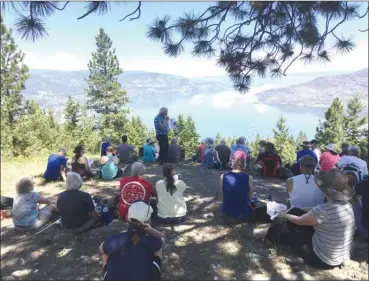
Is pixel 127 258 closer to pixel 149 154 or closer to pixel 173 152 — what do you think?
pixel 149 154

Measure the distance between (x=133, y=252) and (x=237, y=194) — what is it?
2.36 meters

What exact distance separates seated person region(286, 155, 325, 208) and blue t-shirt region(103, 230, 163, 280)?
97.0 inches

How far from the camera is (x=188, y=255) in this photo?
12.3ft

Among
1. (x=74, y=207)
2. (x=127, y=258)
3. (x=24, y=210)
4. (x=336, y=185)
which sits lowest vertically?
(x=24, y=210)

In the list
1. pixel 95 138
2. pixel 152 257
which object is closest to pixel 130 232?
pixel 152 257

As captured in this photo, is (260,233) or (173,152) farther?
(173,152)

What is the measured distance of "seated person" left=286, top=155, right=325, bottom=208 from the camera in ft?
13.1

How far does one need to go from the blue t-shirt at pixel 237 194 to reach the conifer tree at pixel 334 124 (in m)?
41.5

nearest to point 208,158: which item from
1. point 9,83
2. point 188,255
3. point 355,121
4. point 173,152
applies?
point 173,152

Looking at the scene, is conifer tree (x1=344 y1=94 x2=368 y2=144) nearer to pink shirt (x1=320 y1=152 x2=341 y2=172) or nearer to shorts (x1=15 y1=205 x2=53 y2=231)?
pink shirt (x1=320 y1=152 x2=341 y2=172)

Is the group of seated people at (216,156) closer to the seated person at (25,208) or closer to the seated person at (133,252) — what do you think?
the seated person at (25,208)

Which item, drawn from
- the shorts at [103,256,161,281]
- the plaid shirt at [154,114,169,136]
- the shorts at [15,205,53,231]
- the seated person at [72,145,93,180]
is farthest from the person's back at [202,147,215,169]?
the shorts at [103,256,161,281]

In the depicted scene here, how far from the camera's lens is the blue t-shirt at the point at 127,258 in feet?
8.06

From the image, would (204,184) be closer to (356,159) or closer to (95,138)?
(356,159)
